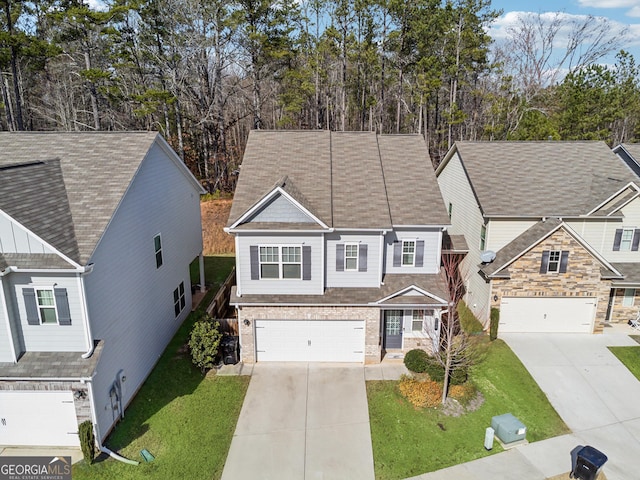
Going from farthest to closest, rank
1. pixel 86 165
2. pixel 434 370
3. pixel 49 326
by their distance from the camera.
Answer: pixel 434 370, pixel 86 165, pixel 49 326

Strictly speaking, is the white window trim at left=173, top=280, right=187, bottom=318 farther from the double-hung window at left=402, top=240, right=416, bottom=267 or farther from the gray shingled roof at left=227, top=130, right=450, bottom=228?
the double-hung window at left=402, top=240, right=416, bottom=267

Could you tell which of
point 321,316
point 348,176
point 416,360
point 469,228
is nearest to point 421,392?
point 416,360

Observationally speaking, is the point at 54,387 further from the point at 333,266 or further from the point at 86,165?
the point at 333,266

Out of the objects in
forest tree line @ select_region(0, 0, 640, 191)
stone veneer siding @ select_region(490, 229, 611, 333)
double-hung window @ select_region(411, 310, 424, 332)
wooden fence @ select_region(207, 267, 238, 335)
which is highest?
forest tree line @ select_region(0, 0, 640, 191)

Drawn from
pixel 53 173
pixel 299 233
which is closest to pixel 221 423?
pixel 299 233

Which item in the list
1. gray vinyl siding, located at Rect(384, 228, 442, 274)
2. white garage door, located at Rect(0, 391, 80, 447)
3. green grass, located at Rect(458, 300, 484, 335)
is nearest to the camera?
white garage door, located at Rect(0, 391, 80, 447)

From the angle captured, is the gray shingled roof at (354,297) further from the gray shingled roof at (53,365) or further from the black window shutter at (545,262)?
the gray shingled roof at (53,365)

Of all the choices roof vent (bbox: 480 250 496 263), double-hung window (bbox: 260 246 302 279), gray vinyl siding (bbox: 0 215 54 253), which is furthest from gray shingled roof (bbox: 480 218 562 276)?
gray vinyl siding (bbox: 0 215 54 253)

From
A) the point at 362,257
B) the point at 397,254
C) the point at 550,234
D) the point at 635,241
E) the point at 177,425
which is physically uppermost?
the point at 550,234

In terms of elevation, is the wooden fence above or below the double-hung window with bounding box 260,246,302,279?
below
